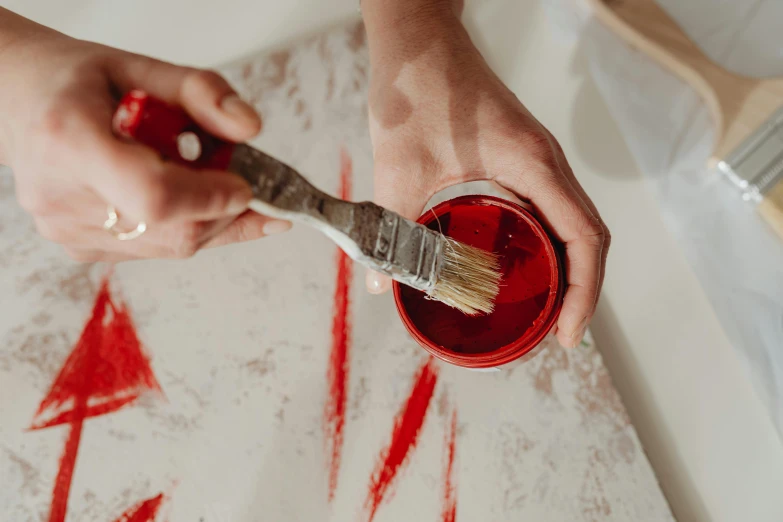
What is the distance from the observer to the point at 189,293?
92 cm

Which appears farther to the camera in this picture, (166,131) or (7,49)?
(7,49)

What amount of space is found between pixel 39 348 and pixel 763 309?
119cm

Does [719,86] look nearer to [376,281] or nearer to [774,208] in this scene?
[774,208]

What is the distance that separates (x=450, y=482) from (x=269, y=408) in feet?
0.98

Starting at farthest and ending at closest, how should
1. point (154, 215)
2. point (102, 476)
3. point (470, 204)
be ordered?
point (102, 476) < point (470, 204) < point (154, 215)

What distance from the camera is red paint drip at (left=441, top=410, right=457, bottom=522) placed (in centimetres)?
80

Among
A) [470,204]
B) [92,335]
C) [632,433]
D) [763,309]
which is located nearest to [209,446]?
[92,335]

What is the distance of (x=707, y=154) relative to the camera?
0.96m

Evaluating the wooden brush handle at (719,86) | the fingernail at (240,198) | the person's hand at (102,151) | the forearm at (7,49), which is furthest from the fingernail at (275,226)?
the wooden brush handle at (719,86)

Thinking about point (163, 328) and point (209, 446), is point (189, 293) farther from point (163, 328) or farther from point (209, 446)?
point (209, 446)

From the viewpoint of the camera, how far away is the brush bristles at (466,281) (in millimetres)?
581

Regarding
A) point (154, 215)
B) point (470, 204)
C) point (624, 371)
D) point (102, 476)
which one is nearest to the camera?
point (154, 215)

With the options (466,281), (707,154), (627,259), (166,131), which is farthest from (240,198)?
(707,154)

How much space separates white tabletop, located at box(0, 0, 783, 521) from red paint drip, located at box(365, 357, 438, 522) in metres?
0.32
